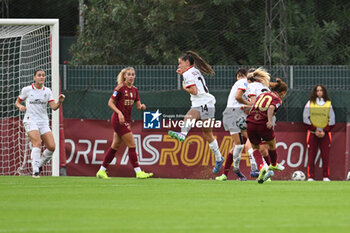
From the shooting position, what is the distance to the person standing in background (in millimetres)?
17484

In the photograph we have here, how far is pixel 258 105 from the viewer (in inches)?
511

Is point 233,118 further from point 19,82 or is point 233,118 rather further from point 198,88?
point 19,82

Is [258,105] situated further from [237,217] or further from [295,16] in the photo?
[295,16]

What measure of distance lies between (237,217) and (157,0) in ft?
62.3

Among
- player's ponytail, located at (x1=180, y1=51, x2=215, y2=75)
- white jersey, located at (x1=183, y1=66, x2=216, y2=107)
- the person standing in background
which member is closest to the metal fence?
the person standing in background

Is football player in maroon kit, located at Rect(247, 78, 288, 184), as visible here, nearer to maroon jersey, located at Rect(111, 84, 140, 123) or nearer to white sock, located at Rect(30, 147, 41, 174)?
maroon jersey, located at Rect(111, 84, 140, 123)

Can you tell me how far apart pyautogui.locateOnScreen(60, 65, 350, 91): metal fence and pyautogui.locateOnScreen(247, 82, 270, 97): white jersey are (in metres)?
4.81

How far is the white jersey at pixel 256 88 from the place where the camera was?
→ 13909 millimetres

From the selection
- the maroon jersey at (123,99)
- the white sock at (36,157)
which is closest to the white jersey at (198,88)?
the maroon jersey at (123,99)

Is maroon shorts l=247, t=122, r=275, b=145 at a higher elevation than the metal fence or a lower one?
lower

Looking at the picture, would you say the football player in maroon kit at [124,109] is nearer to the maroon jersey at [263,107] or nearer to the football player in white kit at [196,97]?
the football player in white kit at [196,97]

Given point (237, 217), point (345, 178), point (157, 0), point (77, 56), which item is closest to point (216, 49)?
point (157, 0)

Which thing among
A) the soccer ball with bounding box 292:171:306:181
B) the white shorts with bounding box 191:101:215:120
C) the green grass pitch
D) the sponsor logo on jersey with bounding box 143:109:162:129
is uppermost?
the white shorts with bounding box 191:101:215:120

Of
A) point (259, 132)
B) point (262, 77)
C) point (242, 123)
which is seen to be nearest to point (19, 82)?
point (242, 123)
